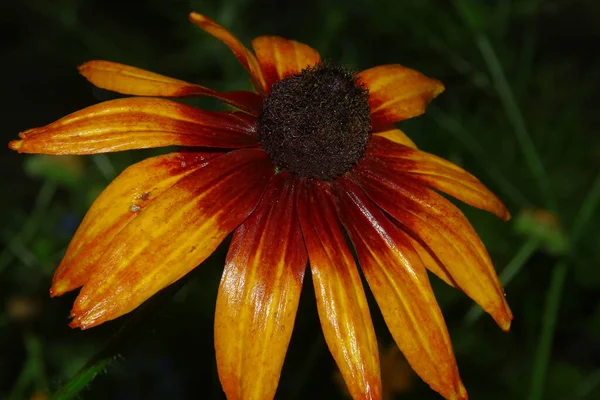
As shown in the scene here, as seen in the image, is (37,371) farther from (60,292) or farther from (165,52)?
(165,52)

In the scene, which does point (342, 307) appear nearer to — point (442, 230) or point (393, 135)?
point (442, 230)

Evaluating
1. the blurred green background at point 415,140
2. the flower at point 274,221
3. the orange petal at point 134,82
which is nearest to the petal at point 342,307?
the flower at point 274,221

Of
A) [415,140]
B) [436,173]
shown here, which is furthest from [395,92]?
[415,140]

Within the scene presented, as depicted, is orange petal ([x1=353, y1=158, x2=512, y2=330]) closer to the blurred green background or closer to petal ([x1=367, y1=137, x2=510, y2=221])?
petal ([x1=367, y1=137, x2=510, y2=221])

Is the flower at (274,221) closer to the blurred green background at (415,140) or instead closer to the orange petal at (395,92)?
the orange petal at (395,92)

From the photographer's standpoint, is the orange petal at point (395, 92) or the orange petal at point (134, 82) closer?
the orange petal at point (134, 82)
